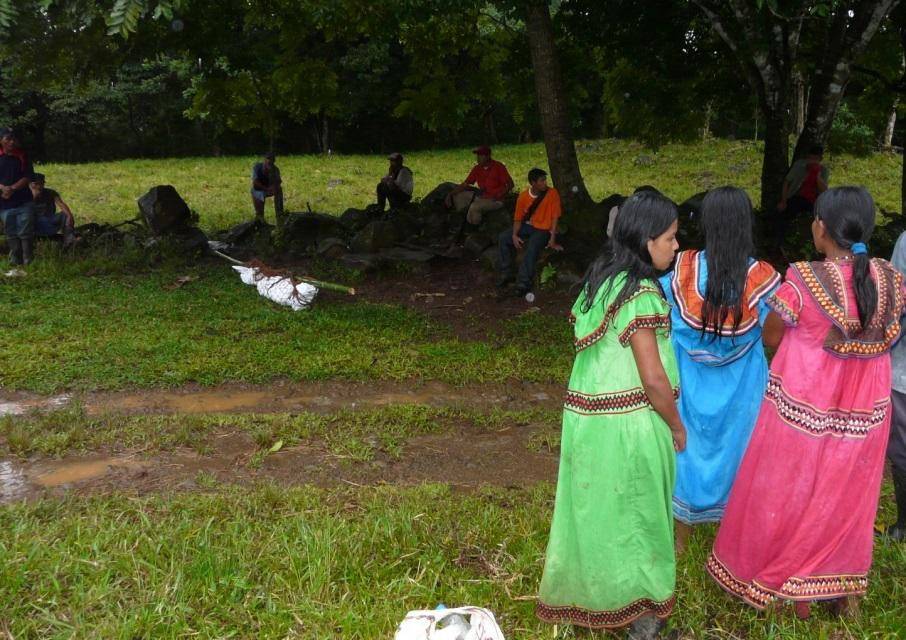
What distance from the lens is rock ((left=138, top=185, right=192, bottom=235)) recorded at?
11953 mm

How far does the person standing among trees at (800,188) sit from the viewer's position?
996 centimetres

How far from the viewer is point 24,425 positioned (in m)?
5.59

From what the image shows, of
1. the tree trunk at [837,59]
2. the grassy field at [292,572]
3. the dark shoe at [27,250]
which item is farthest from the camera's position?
the dark shoe at [27,250]

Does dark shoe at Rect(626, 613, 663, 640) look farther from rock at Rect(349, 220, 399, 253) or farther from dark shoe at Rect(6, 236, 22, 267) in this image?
dark shoe at Rect(6, 236, 22, 267)

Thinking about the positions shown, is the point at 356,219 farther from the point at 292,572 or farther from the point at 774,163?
the point at 292,572

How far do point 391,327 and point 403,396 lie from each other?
5.81 ft

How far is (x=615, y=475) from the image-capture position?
2.88m

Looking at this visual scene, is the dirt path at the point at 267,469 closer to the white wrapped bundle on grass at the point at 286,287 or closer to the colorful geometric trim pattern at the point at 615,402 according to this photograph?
the colorful geometric trim pattern at the point at 615,402

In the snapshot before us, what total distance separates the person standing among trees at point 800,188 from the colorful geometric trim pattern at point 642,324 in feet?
26.8

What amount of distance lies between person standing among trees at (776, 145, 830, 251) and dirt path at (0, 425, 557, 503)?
6.40 m

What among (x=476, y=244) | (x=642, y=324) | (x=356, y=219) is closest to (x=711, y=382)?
(x=642, y=324)

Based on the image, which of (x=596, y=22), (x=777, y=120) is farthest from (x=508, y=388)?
(x=596, y=22)

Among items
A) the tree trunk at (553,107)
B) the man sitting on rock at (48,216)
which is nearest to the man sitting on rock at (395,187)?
the tree trunk at (553,107)

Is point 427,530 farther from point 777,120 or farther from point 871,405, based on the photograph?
point 777,120
